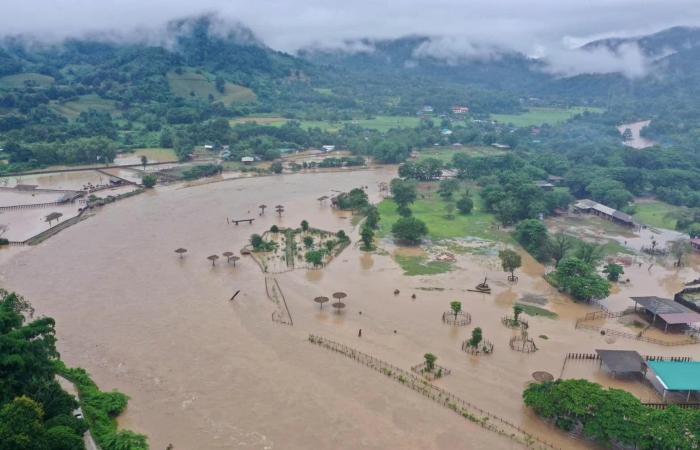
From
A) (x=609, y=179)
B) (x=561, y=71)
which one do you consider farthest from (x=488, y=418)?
(x=561, y=71)

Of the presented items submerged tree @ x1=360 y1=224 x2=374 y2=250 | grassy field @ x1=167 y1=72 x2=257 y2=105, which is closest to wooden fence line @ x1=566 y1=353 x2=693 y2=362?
submerged tree @ x1=360 y1=224 x2=374 y2=250

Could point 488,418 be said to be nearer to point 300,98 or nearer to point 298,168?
point 298,168

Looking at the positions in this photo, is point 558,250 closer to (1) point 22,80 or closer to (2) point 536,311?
(2) point 536,311

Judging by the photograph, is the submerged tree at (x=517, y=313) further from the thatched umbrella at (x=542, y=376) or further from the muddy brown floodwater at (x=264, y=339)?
the thatched umbrella at (x=542, y=376)

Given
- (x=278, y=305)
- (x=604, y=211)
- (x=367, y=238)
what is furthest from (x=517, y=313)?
(x=604, y=211)

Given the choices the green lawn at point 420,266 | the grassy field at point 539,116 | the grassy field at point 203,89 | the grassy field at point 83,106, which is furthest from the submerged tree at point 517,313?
the grassy field at point 203,89
